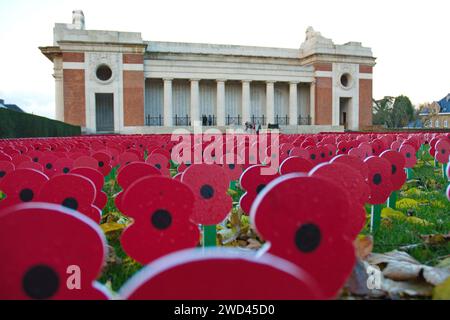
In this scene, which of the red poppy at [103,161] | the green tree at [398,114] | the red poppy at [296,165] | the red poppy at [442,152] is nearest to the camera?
the red poppy at [296,165]

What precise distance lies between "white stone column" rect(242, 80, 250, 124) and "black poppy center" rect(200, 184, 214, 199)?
4290 centimetres

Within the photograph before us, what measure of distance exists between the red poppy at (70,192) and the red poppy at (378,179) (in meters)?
2.30

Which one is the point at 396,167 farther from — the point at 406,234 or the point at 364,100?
the point at 364,100

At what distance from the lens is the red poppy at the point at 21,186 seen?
8.84ft

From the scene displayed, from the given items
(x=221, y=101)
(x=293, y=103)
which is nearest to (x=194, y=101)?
(x=221, y=101)

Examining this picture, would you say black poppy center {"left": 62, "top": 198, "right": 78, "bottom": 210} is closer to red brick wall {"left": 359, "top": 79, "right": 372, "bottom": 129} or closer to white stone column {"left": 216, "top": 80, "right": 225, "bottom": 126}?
white stone column {"left": 216, "top": 80, "right": 225, "bottom": 126}

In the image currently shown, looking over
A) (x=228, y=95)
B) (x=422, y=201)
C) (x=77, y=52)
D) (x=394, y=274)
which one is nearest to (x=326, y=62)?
(x=228, y=95)

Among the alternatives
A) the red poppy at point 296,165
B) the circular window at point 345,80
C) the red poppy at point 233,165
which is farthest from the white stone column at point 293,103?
the red poppy at point 296,165

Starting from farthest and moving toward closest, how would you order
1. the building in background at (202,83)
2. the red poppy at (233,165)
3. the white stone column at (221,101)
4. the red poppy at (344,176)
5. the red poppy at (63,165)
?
the white stone column at (221,101), the building in background at (202,83), the red poppy at (233,165), the red poppy at (63,165), the red poppy at (344,176)

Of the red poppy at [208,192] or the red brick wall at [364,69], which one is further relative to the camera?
the red brick wall at [364,69]

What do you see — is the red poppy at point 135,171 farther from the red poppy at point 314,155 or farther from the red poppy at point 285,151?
the red poppy at point 314,155

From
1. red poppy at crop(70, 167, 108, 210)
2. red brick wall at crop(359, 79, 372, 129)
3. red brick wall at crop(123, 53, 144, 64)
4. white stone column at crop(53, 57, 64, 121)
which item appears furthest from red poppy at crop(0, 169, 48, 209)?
red brick wall at crop(359, 79, 372, 129)

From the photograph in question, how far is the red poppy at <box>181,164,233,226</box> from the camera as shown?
8.50ft

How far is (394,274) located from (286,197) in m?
1.35
